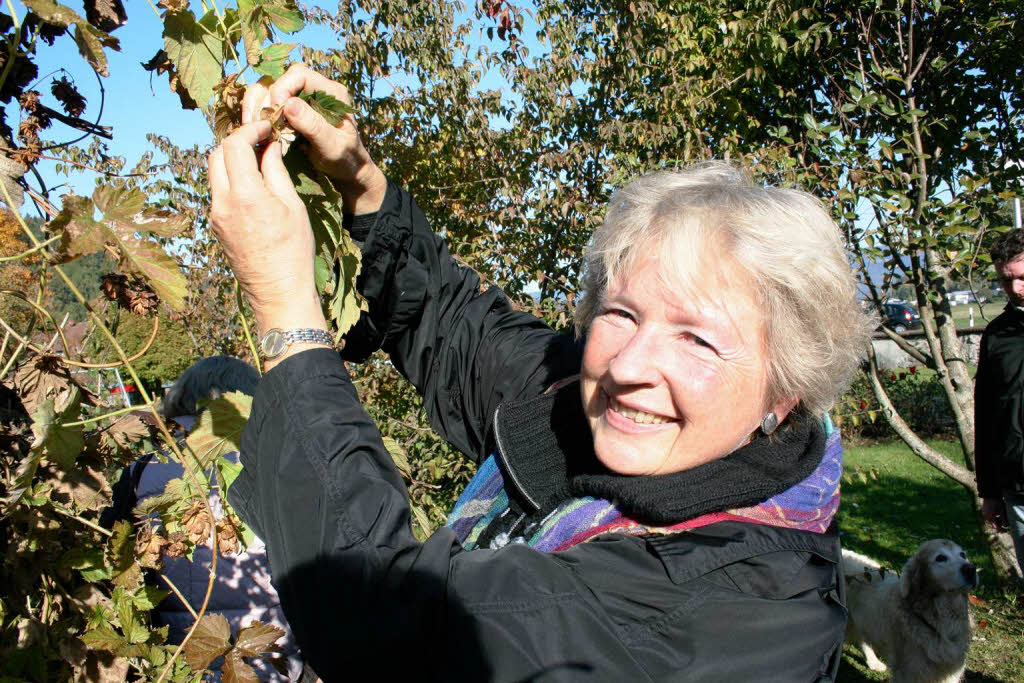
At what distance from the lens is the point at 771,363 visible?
1386mm

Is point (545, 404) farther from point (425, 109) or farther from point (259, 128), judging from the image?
point (425, 109)

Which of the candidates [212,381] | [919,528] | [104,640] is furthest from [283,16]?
[919,528]

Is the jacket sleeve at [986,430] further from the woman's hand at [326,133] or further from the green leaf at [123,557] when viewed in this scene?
the green leaf at [123,557]

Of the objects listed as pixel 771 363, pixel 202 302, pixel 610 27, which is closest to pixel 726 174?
pixel 771 363

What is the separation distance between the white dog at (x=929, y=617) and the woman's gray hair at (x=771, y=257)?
Result: 3156mm

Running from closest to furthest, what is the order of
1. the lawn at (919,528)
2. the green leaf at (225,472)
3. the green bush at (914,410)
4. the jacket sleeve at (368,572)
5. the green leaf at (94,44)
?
1. the jacket sleeve at (368,572)
2. the green leaf at (94,44)
3. the green leaf at (225,472)
4. the lawn at (919,528)
5. the green bush at (914,410)

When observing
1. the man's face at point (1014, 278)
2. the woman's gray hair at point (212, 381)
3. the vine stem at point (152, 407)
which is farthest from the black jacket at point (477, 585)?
the man's face at point (1014, 278)

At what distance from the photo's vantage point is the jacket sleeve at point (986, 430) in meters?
4.08

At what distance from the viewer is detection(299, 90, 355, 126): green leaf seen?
1.26 m

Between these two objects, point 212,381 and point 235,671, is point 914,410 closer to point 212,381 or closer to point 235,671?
point 212,381

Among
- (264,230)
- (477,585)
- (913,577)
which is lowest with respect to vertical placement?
(913,577)

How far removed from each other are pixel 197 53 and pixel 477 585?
3.21 ft

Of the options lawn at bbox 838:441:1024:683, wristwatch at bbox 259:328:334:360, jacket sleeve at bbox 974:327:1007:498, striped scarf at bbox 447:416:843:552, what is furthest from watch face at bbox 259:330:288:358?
jacket sleeve at bbox 974:327:1007:498

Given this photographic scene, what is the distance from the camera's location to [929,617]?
161 inches
